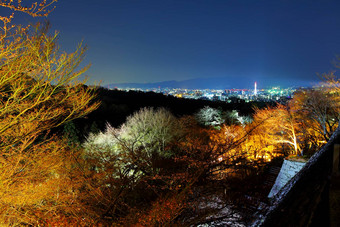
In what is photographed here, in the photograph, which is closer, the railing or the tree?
the railing

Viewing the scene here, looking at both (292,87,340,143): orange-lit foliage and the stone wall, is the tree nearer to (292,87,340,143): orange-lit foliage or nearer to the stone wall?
(292,87,340,143): orange-lit foliage

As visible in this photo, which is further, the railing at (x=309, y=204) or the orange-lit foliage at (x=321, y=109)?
the orange-lit foliage at (x=321, y=109)

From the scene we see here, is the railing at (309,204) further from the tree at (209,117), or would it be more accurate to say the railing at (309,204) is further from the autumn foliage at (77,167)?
the tree at (209,117)

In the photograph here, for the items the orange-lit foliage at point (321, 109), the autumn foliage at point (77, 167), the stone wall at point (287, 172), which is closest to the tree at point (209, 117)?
the autumn foliage at point (77, 167)

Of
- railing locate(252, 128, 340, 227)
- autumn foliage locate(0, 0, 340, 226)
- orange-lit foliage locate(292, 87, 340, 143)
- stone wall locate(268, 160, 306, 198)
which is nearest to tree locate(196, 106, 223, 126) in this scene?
autumn foliage locate(0, 0, 340, 226)

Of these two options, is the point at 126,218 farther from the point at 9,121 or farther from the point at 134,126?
the point at 134,126

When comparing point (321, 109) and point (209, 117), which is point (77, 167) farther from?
point (209, 117)

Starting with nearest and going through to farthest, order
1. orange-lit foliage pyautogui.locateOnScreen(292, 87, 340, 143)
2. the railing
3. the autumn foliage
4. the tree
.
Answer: the railing → the autumn foliage → orange-lit foliage pyautogui.locateOnScreen(292, 87, 340, 143) → the tree

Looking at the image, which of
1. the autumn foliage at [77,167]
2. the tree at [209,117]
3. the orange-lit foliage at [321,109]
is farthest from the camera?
the tree at [209,117]

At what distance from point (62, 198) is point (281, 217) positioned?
1000 centimetres

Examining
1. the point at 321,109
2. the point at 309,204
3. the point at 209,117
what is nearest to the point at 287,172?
the point at 321,109

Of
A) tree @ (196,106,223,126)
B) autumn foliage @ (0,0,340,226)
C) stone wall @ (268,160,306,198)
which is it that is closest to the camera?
autumn foliage @ (0,0,340,226)

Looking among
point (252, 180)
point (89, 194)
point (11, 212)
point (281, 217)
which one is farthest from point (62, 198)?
point (252, 180)

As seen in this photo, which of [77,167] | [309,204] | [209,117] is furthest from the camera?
[209,117]
